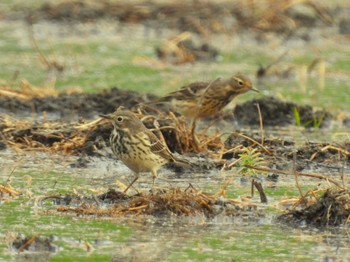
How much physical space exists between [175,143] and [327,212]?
3.83m

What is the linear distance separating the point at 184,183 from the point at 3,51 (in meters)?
11.4

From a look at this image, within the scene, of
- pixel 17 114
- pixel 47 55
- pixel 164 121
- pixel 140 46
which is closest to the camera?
pixel 164 121

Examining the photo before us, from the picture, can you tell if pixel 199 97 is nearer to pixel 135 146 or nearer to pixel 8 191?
pixel 135 146

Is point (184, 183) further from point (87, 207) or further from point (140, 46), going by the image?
point (140, 46)

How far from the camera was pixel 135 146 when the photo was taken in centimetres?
1163

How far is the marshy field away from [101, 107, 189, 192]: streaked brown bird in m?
0.26

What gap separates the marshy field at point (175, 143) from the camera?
9.30 meters

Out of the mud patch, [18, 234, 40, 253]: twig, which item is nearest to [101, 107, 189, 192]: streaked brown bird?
[18, 234, 40, 253]: twig

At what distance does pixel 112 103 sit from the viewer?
54.7 ft

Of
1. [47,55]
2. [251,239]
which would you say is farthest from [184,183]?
[47,55]

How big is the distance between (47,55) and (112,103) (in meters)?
5.89

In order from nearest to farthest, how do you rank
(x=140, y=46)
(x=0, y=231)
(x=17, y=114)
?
(x=0, y=231)
(x=17, y=114)
(x=140, y=46)

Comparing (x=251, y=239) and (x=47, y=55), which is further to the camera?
(x=47, y=55)

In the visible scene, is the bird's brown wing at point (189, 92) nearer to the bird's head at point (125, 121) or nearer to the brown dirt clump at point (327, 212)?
the bird's head at point (125, 121)
